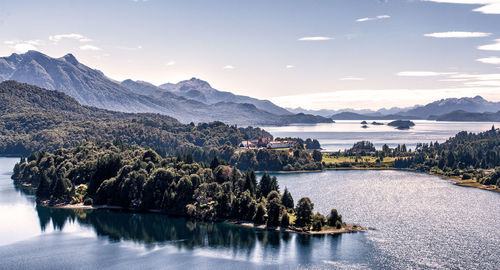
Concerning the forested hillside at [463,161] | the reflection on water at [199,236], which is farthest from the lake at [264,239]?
the forested hillside at [463,161]

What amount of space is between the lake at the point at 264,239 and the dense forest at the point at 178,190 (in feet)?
10.2

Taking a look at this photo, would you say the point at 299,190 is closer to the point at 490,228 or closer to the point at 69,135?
the point at 490,228

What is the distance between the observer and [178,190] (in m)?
81.4

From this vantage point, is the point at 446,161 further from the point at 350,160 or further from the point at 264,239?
the point at 264,239

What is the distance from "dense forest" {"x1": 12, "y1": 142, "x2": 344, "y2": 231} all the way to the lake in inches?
123

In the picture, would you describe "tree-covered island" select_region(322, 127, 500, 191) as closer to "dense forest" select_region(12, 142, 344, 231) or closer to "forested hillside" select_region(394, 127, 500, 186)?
"forested hillside" select_region(394, 127, 500, 186)

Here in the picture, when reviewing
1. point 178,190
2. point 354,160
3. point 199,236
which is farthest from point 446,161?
point 199,236

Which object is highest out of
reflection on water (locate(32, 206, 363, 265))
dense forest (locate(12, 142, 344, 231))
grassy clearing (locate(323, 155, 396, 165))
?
grassy clearing (locate(323, 155, 396, 165))

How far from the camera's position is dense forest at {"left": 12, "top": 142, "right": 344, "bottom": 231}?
72.3m

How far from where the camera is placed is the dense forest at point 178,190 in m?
72.3

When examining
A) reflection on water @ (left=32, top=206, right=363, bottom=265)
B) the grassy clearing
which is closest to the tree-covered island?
the grassy clearing

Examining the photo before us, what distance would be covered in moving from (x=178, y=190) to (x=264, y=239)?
21.3m

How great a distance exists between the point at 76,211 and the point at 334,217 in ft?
147

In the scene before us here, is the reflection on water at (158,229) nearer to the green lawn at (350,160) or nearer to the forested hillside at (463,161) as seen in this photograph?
the forested hillside at (463,161)
